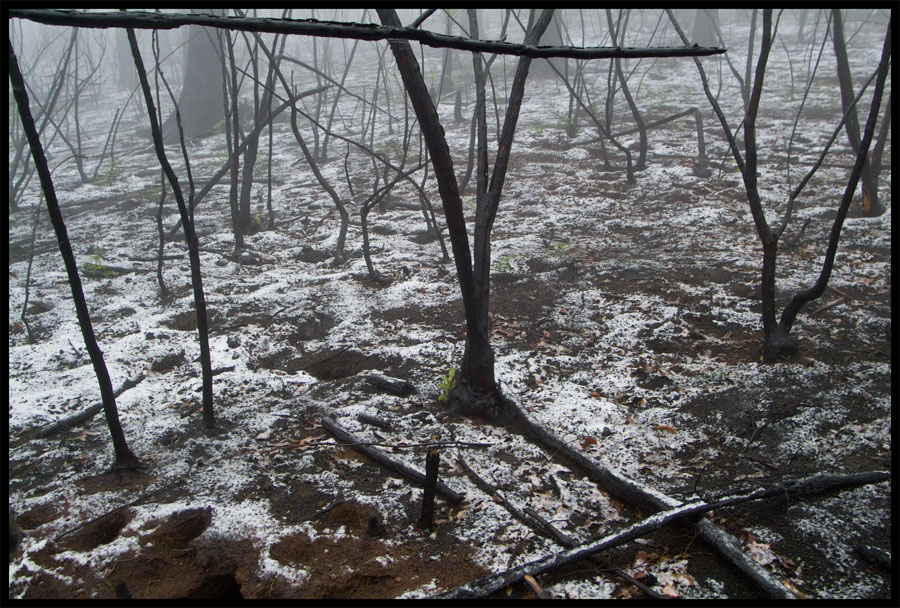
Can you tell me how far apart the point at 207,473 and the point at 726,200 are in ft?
18.5

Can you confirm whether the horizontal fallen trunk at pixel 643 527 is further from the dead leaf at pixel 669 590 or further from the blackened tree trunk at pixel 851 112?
the blackened tree trunk at pixel 851 112

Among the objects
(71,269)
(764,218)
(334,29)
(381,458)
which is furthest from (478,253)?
(334,29)

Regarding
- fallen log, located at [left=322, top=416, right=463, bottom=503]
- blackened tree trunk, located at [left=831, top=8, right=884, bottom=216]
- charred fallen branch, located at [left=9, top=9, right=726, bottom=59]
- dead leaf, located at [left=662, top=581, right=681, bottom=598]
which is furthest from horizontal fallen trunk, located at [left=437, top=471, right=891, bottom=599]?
blackened tree trunk, located at [left=831, top=8, right=884, bottom=216]

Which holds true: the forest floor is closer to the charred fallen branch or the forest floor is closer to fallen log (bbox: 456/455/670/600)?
fallen log (bbox: 456/455/670/600)

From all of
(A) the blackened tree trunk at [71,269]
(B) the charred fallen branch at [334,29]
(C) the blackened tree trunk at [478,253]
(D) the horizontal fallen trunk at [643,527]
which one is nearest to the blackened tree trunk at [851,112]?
(C) the blackened tree trunk at [478,253]

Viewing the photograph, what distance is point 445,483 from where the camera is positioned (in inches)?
99.3

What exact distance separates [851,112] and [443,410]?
3.89 meters

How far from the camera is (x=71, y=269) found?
2.30 meters

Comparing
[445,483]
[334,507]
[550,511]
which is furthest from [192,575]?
[550,511]

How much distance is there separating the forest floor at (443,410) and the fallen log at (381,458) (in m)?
0.04

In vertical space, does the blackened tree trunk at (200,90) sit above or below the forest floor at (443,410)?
above

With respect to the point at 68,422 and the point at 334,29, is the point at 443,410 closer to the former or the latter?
the point at 68,422

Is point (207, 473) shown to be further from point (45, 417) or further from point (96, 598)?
point (45, 417)

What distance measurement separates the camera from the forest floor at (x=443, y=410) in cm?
213
